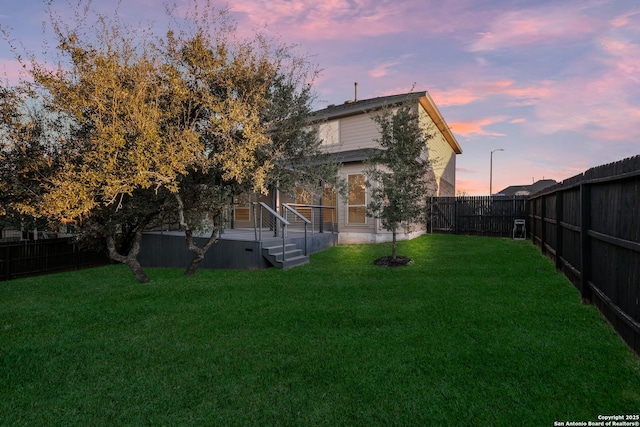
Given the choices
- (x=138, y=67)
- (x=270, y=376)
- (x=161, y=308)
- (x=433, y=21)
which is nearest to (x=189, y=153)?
(x=138, y=67)

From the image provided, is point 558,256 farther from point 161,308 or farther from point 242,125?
point 161,308

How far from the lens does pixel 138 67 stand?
265 inches

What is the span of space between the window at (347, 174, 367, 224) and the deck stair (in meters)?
4.61

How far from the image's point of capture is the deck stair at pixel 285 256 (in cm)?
912

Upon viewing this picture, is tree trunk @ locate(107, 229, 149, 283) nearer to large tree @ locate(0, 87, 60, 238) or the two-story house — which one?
large tree @ locate(0, 87, 60, 238)

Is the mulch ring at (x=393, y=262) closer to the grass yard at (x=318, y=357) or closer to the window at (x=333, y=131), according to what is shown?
the grass yard at (x=318, y=357)

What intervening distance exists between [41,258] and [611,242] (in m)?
14.0

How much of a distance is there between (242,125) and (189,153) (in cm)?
138

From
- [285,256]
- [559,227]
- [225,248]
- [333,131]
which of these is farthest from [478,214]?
[225,248]

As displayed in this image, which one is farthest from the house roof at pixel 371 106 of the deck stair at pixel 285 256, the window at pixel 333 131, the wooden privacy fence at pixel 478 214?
the deck stair at pixel 285 256

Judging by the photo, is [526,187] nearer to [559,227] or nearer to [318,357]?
[559,227]

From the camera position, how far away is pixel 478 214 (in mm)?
17156

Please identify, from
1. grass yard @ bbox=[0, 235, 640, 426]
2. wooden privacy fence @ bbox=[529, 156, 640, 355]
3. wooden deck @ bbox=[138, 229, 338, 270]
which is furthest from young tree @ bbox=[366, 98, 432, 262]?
wooden privacy fence @ bbox=[529, 156, 640, 355]

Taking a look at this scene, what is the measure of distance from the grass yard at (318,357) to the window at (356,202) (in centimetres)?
726
